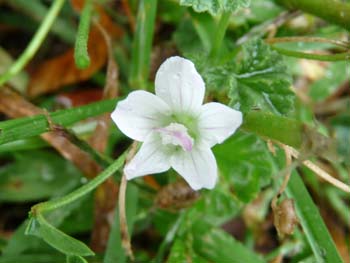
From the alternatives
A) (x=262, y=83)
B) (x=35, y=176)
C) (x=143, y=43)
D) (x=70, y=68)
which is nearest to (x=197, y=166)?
(x=262, y=83)

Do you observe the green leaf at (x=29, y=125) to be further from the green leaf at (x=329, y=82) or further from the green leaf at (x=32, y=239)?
the green leaf at (x=329, y=82)

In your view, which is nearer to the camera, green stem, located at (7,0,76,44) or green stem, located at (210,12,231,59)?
green stem, located at (210,12,231,59)

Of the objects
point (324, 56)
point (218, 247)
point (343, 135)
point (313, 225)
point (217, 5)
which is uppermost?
point (217, 5)

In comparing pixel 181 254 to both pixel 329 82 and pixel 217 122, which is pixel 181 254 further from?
pixel 329 82

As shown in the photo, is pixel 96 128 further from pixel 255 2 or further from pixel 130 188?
pixel 255 2

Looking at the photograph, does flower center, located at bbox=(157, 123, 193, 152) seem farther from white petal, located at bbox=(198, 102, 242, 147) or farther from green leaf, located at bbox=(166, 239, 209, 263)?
green leaf, located at bbox=(166, 239, 209, 263)

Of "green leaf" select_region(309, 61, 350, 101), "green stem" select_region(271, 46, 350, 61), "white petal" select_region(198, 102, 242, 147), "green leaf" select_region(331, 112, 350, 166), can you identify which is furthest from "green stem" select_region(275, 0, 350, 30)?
"green leaf" select_region(309, 61, 350, 101)
